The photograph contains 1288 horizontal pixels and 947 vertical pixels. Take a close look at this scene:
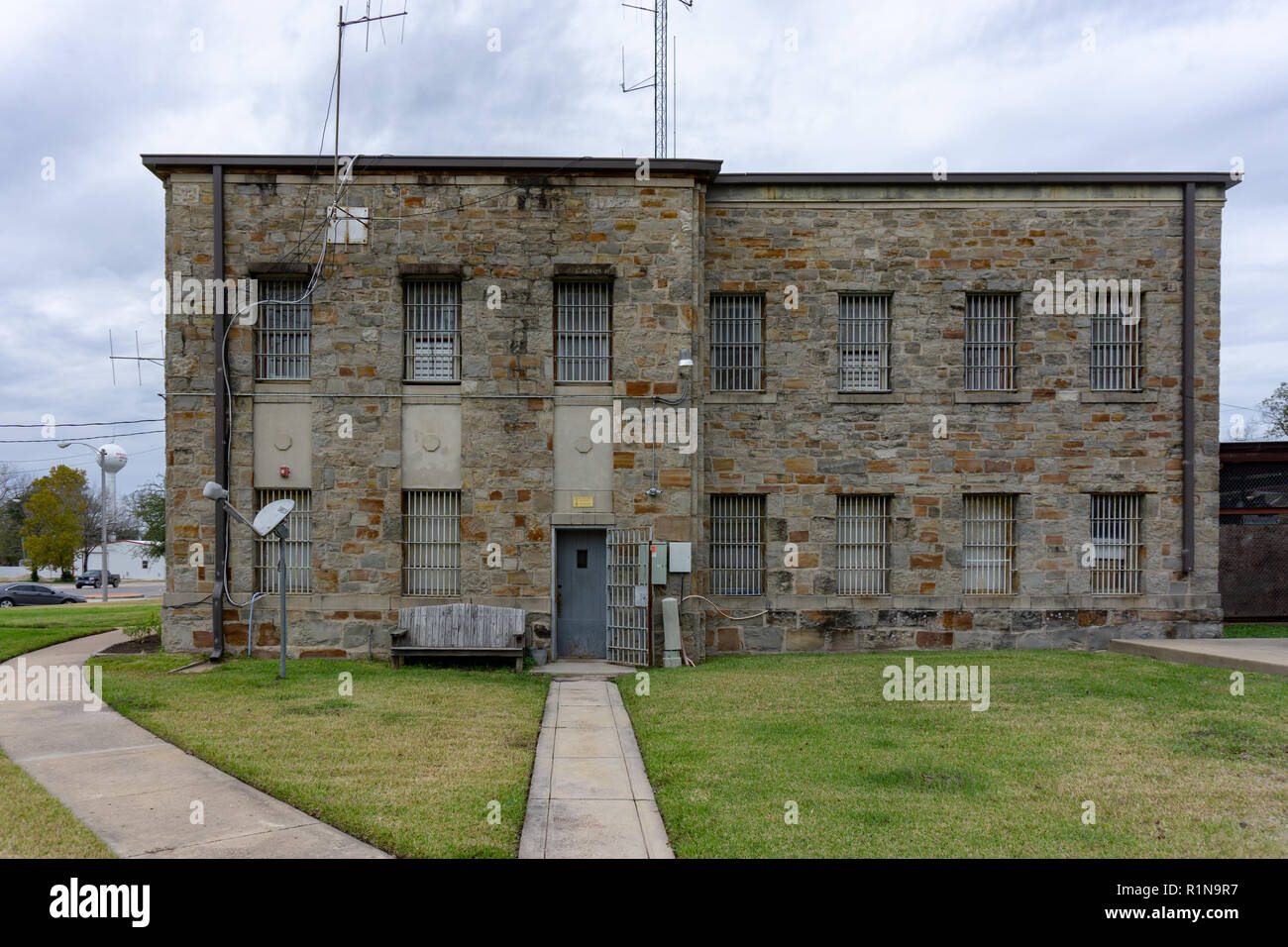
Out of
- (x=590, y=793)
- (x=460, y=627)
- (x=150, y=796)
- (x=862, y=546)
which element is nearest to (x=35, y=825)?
(x=150, y=796)

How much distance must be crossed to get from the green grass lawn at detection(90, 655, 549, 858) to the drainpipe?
36.6ft

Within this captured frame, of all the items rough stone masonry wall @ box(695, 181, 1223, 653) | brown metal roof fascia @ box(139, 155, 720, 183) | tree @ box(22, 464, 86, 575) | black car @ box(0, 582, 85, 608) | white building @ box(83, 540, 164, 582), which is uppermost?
brown metal roof fascia @ box(139, 155, 720, 183)

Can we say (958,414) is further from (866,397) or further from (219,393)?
(219,393)

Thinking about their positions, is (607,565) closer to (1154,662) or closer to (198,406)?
(198,406)

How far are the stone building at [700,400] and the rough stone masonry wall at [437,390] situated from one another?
0.05 metres

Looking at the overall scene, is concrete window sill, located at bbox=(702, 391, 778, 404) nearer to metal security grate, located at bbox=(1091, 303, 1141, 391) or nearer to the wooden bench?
the wooden bench

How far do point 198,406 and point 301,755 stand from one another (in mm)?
7987

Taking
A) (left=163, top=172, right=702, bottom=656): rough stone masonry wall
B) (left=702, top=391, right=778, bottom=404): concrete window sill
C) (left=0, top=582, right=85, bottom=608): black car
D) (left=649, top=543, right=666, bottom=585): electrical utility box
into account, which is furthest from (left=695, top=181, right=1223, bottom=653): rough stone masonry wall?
(left=0, top=582, right=85, bottom=608): black car

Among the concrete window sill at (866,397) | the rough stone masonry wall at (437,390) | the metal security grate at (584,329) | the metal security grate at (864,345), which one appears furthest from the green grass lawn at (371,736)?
the metal security grate at (864,345)

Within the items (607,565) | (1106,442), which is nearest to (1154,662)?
(1106,442)

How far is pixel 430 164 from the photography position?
1233 centimetres

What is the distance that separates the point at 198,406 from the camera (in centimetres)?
1239

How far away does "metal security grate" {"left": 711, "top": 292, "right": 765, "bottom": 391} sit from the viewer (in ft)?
44.0

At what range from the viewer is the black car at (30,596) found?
3092cm
